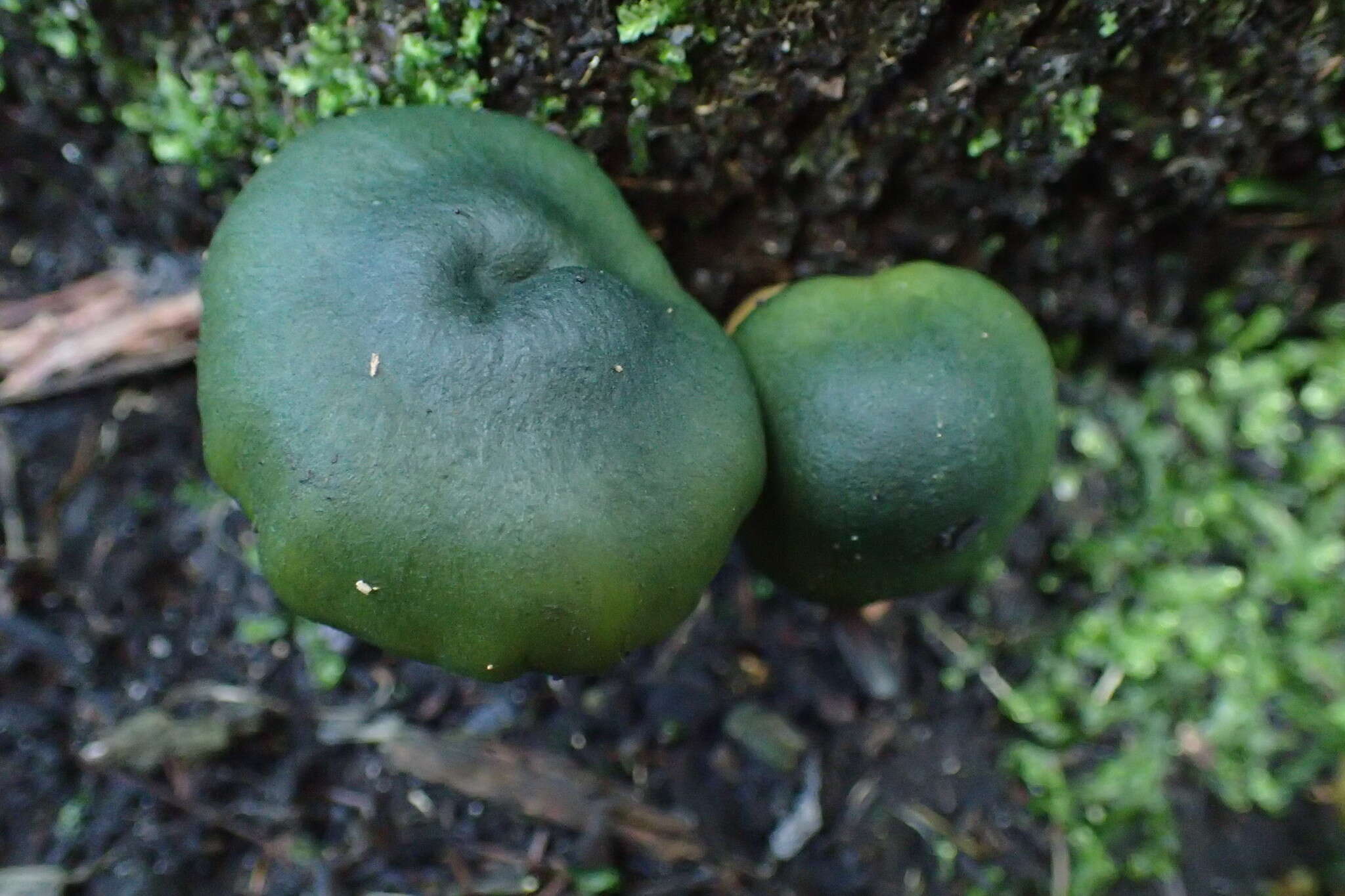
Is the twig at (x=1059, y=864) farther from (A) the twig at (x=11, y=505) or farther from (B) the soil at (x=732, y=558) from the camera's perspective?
(A) the twig at (x=11, y=505)

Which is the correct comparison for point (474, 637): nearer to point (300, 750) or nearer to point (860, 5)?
point (300, 750)

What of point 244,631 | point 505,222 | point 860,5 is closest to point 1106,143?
point 860,5

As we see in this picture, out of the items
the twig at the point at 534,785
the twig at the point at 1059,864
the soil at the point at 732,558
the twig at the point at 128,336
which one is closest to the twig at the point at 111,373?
the twig at the point at 128,336

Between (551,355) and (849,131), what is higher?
(849,131)

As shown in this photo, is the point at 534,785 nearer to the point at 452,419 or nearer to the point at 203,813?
the point at 203,813

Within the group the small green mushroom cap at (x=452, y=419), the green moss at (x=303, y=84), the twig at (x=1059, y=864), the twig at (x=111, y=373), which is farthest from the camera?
the twig at (x=1059, y=864)

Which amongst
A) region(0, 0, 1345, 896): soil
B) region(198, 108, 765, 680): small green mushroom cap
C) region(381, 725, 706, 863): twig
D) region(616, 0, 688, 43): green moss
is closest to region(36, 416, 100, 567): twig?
region(0, 0, 1345, 896): soil

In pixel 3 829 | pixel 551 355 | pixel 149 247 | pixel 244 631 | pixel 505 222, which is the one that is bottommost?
pixel 3 829
